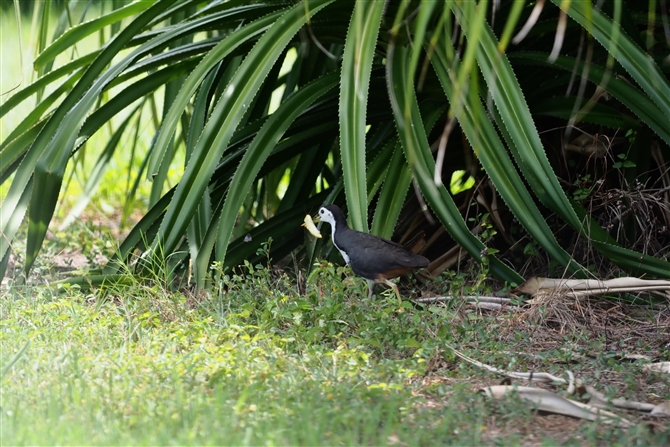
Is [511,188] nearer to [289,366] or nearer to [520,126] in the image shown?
[520,126]

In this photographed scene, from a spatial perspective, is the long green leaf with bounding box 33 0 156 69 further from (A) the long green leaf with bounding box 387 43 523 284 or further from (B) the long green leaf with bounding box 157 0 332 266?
(A) the long green leaf with bounding box 387 43 523 284

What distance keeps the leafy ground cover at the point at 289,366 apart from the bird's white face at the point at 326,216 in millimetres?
229

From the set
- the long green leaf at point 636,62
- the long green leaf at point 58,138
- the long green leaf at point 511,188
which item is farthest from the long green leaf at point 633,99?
the long green leaf at point 58,138

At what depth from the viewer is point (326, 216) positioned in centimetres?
348

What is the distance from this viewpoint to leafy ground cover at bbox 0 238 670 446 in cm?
210

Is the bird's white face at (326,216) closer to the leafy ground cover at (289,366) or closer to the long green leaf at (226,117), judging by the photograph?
the leafy ground cover at (289,366)

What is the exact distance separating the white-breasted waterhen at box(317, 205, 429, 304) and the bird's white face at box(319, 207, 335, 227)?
0.40ft

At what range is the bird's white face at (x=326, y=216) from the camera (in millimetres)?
3443

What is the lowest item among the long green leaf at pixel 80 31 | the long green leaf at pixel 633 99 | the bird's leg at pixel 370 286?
the bird's leg at pixel 370 286

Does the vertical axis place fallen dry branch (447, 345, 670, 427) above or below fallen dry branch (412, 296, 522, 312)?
above

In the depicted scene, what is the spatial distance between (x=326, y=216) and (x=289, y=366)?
103cm

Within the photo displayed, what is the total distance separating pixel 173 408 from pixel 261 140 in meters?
1.27

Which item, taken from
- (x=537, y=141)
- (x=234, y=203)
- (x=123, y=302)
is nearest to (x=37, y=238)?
(x=123, y=302)

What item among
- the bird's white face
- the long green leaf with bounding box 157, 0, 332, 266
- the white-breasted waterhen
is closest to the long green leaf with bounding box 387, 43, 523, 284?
the white-breasted waterhen
